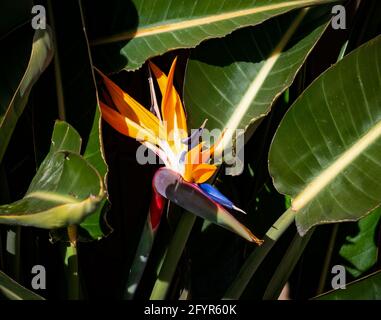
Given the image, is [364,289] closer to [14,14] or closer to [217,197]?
[217,197]

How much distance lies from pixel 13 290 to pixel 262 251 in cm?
37

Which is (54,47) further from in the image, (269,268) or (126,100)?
(269,268)

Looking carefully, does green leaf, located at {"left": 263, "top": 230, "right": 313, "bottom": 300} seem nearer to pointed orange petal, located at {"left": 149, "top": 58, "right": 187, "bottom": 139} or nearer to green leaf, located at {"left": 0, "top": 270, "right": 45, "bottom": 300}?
pointed orange petal, located at {"left": 149, "top": 58, "right": 187, "bottom": 139}

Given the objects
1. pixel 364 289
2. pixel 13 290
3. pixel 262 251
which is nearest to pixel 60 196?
pixel 13 290

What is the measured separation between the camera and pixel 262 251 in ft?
3.33

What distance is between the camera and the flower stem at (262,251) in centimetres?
101

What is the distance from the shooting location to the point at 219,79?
1090mm

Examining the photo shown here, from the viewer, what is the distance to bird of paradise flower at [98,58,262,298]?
880 millimetres

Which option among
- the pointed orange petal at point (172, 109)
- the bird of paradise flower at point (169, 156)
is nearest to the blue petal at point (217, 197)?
the bird of paradise flower at point (169, 156)

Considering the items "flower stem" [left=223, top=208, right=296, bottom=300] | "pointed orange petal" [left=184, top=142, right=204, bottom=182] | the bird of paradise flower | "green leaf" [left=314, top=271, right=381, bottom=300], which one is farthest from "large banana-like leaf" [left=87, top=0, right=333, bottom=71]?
"green leaf" [left=314, top=271, right=381, bottom=300]
